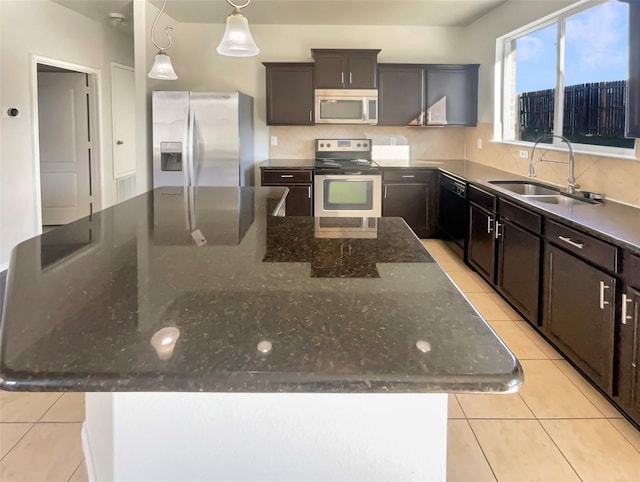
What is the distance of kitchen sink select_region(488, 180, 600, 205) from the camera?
356 cm

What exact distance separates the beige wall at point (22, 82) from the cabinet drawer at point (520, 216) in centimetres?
429

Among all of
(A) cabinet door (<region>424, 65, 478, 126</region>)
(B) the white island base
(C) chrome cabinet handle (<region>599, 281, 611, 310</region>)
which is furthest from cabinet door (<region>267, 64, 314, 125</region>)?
(B) the white island base

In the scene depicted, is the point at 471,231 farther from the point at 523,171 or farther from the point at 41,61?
the point at 41,61

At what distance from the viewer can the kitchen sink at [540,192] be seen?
3.56 m

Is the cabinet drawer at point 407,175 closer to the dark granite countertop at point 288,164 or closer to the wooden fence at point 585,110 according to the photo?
the dark granite countertop at point 288,164

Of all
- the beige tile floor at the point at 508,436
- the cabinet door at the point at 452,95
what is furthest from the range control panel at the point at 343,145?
the beige tile floor at the point at 508,436

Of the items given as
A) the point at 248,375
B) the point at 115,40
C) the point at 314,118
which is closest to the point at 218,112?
the point at 314,118

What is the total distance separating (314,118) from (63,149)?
3284mm

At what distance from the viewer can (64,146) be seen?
6.83m

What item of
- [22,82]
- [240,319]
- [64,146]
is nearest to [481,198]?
[240,319]

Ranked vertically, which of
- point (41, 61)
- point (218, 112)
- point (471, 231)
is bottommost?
point (471, 231)

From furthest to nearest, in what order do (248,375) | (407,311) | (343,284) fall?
(343,284)
(407,311)
(248,375)

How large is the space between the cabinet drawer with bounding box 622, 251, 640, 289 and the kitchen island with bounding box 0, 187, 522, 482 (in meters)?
1.09

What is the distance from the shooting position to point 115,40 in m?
6.83
